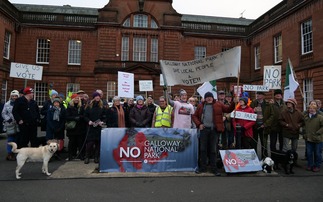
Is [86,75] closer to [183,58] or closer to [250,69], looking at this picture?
[183,58]

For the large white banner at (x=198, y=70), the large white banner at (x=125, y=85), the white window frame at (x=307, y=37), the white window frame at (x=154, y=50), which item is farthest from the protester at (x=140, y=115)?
the white window frame at (x=154, y=50)

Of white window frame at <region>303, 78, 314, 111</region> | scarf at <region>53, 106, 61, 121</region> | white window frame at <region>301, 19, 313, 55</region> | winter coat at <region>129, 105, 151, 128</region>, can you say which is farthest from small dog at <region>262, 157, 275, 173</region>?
white window frame at <region>301, 19, 313, 55</region>

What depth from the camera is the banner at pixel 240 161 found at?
22.8 feet

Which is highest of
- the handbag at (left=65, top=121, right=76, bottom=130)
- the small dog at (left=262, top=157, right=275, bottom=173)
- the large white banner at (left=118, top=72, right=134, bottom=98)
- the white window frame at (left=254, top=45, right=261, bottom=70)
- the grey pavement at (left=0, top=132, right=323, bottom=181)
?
the white window frame at (left=254, top=45, right=261, bottom=70)

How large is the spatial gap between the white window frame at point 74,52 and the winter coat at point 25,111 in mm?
20375

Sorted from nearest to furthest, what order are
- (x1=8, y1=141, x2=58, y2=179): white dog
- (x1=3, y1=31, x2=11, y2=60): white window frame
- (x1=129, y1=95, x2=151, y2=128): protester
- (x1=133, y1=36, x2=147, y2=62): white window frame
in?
(x1=8, y1=141, x2=58, y2=179): white dog → (x1=129, y1=95, x2=151, y2=128): protester → (x1=3, y1=31, x2=11, y2=60): white window frame → (x1=133, y1=36, x2=147, y2=62): white window frame

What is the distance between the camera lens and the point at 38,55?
2734 centimetres

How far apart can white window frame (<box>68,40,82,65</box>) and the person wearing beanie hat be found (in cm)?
2346

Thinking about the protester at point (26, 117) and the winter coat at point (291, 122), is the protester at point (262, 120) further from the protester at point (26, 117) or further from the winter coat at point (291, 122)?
the protester at point (26, 117)

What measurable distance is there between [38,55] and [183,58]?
16011 mm

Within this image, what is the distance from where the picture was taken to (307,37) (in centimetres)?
2033

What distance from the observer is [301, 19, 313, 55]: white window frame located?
19.9 m

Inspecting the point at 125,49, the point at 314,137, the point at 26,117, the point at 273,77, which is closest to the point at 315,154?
the point at 314,137

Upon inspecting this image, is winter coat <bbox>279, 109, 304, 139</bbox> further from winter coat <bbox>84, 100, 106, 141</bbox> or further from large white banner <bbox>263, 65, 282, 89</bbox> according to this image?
winter coat <bbox>84, 100, 106, 141</bbox>
